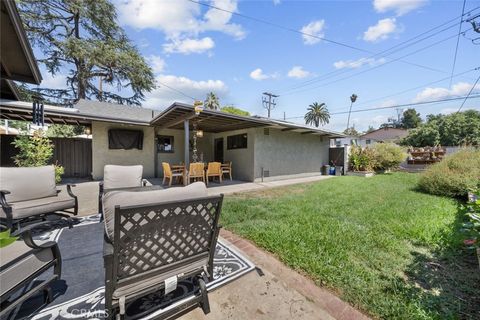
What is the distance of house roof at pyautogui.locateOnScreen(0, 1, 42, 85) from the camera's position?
103 inches

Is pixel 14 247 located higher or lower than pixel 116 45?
lower

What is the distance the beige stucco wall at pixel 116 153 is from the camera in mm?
8891

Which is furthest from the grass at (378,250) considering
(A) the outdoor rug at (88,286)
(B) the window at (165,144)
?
(B) the window at (165,144)

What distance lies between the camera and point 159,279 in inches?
62.9

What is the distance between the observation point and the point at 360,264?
2482mm

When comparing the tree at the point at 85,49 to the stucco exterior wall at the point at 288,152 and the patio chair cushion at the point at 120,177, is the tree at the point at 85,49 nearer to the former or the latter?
the stucco exterior wall at the point at 288,152

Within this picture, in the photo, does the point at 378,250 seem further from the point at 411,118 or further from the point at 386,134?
the point at 411,118

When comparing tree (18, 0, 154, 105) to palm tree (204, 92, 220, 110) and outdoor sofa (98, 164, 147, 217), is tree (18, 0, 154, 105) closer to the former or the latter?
outdoor sofa (98, 164, 147, 217)

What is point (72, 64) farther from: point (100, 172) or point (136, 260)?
point (136, 260)

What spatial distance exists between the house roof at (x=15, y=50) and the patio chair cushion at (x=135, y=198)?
9.31ft

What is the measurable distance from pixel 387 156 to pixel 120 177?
13.5m

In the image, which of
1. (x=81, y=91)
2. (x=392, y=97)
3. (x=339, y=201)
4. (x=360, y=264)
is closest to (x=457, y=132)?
(x=392, y=97)

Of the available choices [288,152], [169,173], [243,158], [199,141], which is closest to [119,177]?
[169,173]

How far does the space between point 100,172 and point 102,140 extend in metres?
1.40
